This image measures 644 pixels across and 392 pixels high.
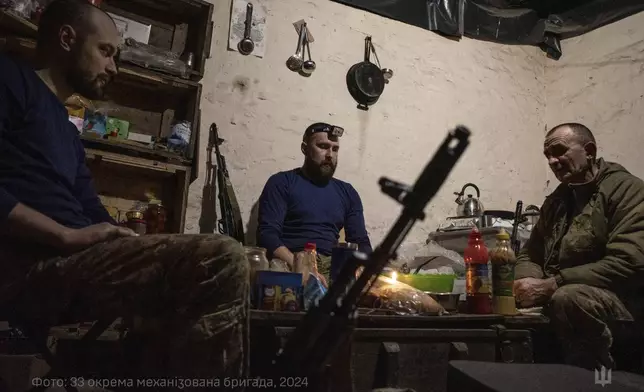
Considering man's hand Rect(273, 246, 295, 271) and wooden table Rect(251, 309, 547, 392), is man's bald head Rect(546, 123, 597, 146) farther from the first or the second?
man's hand Rect(273, 246, 295, 271)

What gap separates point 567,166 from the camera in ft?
7.59

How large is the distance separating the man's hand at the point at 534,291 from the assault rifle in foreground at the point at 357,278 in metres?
1.46

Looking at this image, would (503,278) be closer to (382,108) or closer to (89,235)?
(89,235)

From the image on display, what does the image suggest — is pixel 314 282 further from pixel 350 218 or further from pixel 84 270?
pixel 350 218

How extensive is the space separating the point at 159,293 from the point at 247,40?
2.42m

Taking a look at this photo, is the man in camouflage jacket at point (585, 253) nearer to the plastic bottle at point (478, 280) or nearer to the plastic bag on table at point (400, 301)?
the plastic bottle at point (478, 280)

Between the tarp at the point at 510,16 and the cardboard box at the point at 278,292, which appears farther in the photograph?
the tarp at the point at 510,16

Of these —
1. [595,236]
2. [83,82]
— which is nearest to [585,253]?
[595,236]

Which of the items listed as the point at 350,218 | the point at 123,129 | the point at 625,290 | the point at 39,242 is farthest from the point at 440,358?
the point at 123,129

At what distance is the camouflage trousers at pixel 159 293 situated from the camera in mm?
1002

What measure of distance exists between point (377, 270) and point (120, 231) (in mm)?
707

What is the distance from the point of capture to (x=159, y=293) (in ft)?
3.64

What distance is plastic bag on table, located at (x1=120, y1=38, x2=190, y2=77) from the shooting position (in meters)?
2.54

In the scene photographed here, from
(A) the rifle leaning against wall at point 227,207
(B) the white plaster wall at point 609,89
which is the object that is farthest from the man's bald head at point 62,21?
(B) the white plaster wall at point 609,89
